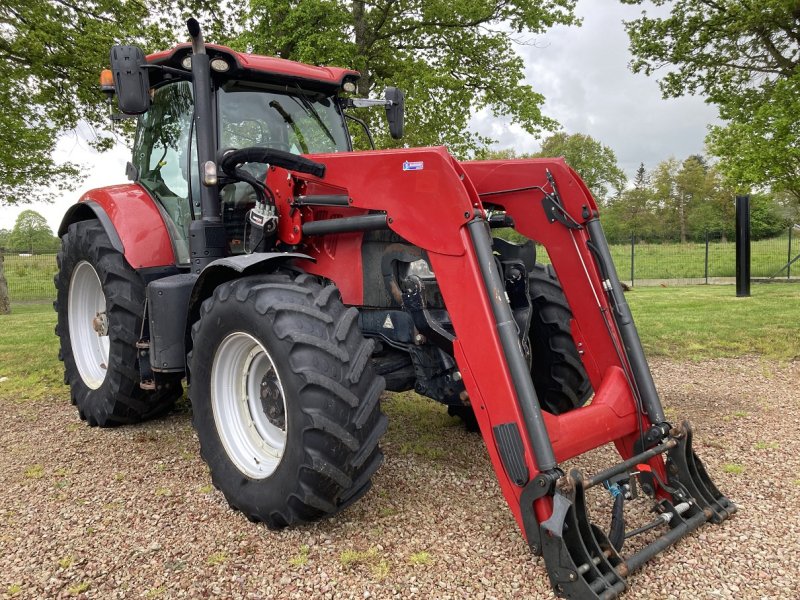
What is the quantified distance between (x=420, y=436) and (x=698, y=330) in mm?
5808

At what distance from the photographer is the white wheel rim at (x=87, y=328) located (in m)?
5.35

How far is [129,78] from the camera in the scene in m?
3.56

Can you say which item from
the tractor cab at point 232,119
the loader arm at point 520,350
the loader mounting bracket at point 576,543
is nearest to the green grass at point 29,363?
the tractor cab at point 232,119

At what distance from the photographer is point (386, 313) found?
144 inches

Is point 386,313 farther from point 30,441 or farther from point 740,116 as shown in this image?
point 740,116

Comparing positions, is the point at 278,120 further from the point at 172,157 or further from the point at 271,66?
the point at 172,157

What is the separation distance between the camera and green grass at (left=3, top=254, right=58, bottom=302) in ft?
72.5

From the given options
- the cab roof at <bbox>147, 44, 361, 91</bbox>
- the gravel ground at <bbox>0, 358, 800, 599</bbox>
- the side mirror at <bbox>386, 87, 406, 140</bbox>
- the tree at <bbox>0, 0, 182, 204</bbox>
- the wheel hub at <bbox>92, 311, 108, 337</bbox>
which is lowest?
the gravel ground at <bbox>0, 358, 800, 599</bbox>

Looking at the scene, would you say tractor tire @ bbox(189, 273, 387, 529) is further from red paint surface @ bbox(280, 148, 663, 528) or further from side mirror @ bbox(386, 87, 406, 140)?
side mirror @ bbox(386, 87, 406, 140)

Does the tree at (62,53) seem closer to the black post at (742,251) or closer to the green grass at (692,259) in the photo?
the black post at (742,251)

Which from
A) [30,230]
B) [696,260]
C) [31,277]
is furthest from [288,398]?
[30,230]

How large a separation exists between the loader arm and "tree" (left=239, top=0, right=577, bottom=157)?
836cm

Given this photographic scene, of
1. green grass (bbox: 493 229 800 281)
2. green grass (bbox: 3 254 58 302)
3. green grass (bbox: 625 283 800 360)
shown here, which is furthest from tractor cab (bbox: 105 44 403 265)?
green grass (bbox: 3 254 58 302)

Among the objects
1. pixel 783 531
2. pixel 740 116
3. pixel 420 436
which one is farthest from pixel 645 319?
pixel 783 531
